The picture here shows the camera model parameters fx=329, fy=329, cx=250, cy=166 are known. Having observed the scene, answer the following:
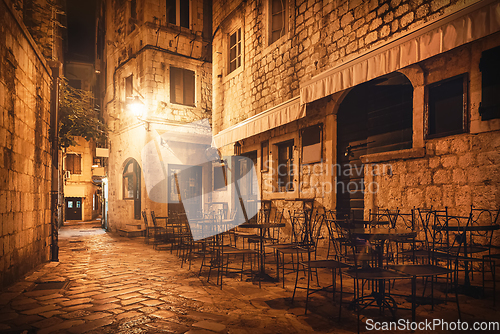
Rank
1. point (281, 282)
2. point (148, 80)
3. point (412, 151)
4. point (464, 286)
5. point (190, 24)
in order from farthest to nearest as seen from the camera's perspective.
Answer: point (190, 24) < point (148, 80) < point (412, 151) < point (281, 282) < point (464, 286)

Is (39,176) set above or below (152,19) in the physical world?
below

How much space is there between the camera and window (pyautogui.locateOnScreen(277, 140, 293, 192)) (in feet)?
28.6

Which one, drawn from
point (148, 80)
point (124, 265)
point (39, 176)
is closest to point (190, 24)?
point (148, 80)

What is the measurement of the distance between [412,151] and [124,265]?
221 inches

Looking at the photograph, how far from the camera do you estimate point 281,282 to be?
15.5 feet

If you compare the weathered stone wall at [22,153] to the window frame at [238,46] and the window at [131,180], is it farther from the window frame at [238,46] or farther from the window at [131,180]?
the window at [131,180]

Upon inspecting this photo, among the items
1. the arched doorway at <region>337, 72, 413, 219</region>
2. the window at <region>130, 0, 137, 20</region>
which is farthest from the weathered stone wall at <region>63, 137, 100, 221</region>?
the arched doorway at <region>337, 72, 413, 219</region>

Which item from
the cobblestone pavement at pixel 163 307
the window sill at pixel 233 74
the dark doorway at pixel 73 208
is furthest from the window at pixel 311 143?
the dark doorway at pixel 73 208

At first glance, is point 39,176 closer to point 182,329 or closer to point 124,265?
point 124,265

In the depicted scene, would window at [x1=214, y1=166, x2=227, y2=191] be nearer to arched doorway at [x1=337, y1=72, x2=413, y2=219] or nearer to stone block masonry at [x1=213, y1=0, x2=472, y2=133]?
stone block masonry at [x1=213, y1=0, x2=472, y2=133]

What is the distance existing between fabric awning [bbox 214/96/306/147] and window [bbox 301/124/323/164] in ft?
2.17

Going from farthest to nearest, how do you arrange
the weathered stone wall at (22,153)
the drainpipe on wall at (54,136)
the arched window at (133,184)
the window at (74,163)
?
the window at (74,163), the arched window at (133,184), the drainpipe on wall at (54,136), the weathered stone wall at (22,153)

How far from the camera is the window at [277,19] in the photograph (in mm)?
8938
